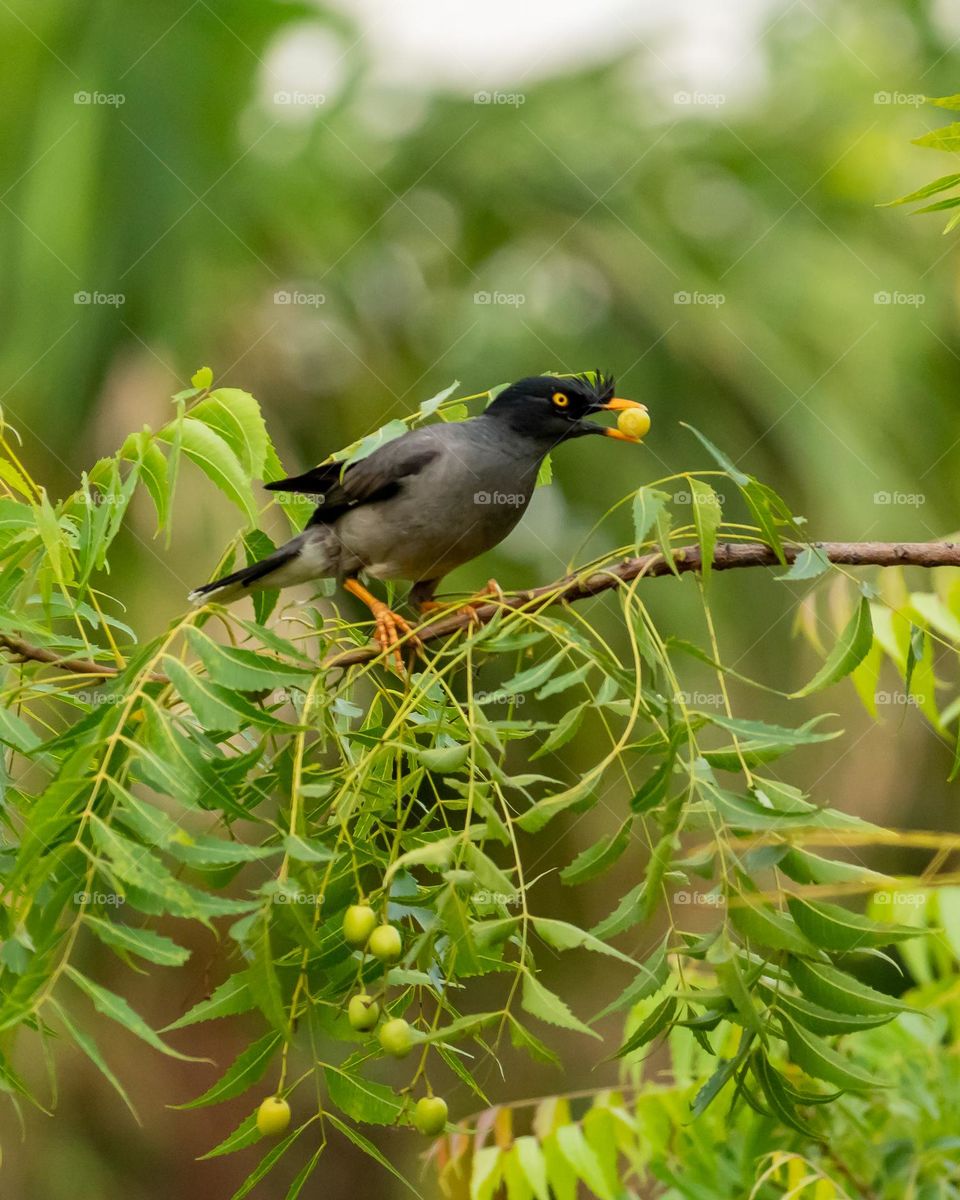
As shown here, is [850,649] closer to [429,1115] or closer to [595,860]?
[595,860]

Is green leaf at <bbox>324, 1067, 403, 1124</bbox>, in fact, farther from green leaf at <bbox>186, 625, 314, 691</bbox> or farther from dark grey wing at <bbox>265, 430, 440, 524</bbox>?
dark grey wing at <bbox>265, 430, 440, 524</bbox>

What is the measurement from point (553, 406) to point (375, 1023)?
2143mm

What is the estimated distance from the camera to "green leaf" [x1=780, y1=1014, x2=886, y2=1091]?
5.07 feet

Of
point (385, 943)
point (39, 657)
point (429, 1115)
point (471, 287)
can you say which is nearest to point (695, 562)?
point (385, 943)

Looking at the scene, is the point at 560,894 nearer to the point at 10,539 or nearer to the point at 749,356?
the point at 749,356

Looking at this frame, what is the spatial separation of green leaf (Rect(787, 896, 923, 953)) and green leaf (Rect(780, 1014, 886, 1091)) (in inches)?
4.4

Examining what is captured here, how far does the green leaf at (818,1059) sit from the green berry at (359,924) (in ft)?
1.76

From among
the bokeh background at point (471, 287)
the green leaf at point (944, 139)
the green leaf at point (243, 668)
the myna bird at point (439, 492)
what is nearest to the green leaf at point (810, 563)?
the green leaf at point (944, 139)

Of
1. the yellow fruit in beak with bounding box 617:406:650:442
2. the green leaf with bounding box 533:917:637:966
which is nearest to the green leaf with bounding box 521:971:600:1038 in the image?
the green leaf with bounding box 533:917:637:966

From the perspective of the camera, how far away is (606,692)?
165 cm

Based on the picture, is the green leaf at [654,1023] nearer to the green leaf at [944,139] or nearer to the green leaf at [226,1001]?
the green leaf at [226,1001]

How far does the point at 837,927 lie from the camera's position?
1.56 m

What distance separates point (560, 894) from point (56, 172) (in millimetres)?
5389

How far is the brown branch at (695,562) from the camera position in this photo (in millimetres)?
1752
